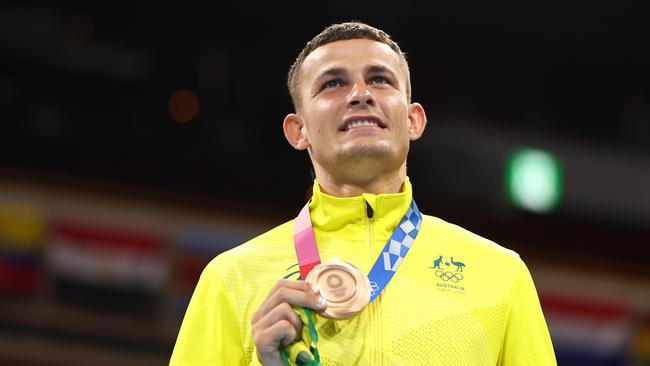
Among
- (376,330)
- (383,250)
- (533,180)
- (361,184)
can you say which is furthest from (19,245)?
(376,330)

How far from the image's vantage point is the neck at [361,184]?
102 inches

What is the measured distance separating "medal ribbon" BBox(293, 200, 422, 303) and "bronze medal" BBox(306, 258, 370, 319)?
0.07 meters

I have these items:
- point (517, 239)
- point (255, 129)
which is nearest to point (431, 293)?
point (517, 239)

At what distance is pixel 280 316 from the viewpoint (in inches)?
81.7

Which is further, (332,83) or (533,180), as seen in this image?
(533,180)

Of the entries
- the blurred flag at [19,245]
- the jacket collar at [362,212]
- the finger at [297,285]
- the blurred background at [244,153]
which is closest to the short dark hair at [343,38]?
the jacket collar at [362,212]

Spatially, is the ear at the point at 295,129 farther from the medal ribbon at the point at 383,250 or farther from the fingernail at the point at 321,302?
the fingernail at the point at 321,302

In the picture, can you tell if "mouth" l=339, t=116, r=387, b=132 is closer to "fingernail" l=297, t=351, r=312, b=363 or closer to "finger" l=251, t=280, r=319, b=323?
"finger" l=251, t=280, r=319, b=323

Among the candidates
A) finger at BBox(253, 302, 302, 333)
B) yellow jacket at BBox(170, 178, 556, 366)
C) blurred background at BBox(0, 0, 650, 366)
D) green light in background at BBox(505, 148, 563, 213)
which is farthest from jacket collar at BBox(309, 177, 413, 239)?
green light in background at BBox(505, 148, 563, 213)

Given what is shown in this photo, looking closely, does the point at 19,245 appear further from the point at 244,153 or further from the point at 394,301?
the point at 394,301

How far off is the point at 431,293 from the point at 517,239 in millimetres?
4442

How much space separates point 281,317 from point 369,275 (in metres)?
0.32

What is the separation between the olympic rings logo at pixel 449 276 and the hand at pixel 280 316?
1.32 feet

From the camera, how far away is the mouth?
2525 mm
